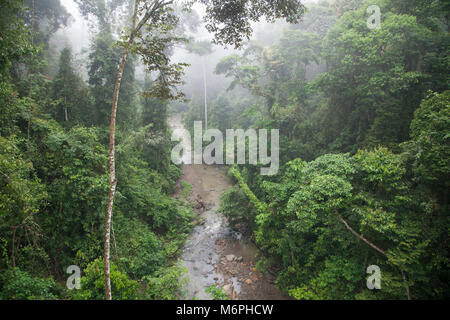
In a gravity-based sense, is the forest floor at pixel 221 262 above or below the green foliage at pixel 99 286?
below

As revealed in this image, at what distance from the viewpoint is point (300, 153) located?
37.4 ft

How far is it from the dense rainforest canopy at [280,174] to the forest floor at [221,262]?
0.61m

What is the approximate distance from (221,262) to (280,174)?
5251 millimetres

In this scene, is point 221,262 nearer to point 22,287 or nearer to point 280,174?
point 280,174

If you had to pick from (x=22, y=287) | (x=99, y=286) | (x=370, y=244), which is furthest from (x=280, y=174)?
(x=22, y=287)

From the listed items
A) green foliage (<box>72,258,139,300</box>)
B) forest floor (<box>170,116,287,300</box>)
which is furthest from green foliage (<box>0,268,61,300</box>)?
forest floor (<box>170,116,287,300</box>)

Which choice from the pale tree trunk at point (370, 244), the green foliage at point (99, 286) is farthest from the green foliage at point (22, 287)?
the pale tree trunk at point (370, 244)

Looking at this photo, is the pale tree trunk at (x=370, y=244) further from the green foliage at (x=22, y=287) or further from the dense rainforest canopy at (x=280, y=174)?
the green foliage at (x=22, y=287)

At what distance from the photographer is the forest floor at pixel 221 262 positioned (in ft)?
27.4

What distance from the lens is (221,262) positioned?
32.7 feet

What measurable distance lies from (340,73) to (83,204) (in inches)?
504

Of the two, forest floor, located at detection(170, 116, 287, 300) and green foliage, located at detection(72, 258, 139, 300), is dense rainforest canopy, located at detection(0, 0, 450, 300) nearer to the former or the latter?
green foliage, located at detection(72, 258, 139, 300)
